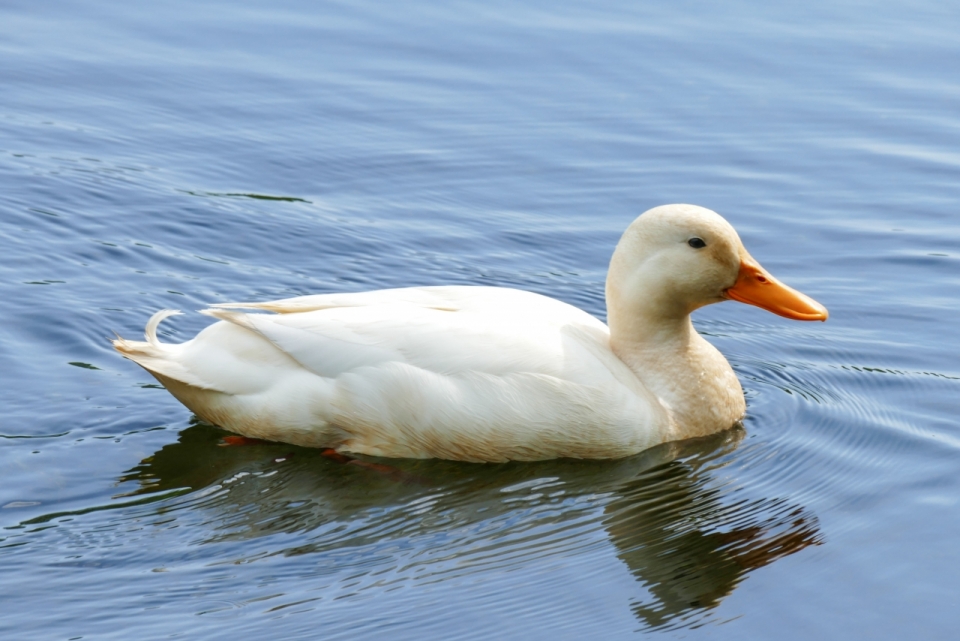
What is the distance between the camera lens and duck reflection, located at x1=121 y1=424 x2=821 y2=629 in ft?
18.6

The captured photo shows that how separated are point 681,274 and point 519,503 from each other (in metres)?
1.38

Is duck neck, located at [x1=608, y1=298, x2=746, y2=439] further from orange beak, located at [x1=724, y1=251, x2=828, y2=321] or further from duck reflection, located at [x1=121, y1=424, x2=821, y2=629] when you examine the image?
orange beak, located at [x1=724, y1=251, x2=828, y2=321]

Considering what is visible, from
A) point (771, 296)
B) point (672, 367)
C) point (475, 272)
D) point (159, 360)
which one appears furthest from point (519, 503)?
point (475, 272)

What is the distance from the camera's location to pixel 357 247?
8867 millimetres

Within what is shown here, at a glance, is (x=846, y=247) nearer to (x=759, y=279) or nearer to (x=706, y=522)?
(x=759, y=279)

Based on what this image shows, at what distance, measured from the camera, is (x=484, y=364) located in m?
6.30

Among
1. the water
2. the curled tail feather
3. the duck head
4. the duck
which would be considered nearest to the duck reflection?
the water

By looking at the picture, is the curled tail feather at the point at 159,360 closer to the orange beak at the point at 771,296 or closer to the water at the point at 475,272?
the water at the point at 475,272

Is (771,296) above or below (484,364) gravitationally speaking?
above

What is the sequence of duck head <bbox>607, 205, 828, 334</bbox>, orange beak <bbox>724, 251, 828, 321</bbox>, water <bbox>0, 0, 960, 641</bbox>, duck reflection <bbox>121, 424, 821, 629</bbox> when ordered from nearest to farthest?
water <bbox>0, 0, 960, 641</bbox>
duck reflection <bbox>121, 424, 821, 629</bbox>
duck head <bbox>607, 205, 828, 334</bbox>
orange beak <bbox>724, 251, 828, 321</bbox>

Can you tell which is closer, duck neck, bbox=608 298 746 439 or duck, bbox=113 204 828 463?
duck, bbox=113 204 828 463

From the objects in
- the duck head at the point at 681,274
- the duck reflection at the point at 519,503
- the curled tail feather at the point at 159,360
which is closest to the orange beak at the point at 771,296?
the duck head at the point at 681,274

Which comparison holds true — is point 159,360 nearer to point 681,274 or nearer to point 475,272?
point 681,274

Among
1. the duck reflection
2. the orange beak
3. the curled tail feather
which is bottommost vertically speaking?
the duck reflection
